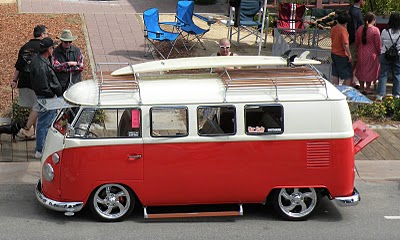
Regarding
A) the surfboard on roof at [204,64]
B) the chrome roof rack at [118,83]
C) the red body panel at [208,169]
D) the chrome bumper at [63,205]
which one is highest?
the surfboard on roof at [204,64]

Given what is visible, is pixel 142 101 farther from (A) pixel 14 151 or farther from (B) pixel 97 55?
(B) pixel 97 55

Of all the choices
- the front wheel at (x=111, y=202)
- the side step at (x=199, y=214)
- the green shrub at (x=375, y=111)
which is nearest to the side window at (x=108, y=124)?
the front wheel at (x=111, y=202)

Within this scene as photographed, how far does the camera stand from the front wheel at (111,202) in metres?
9.07

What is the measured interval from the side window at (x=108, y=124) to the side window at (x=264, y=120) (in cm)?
130

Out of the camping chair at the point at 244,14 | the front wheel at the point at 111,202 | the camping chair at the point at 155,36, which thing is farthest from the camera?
the camping chair at the point at 244,14

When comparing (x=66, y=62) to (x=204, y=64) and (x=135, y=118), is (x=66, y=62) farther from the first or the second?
(x=135, y=118)

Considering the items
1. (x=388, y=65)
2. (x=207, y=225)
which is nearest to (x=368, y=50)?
(x=388, y=65)

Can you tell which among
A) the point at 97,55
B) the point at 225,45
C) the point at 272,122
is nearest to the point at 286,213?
the point at 272,122

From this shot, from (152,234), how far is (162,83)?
71.6 inches

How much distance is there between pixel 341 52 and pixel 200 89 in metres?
5.91

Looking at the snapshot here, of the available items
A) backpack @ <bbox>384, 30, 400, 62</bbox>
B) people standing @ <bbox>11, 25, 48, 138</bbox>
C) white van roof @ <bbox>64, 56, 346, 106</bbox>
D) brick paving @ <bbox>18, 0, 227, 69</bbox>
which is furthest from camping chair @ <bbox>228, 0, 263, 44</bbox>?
white van roof @ <bbox>64, 56, 346, 106</bbox>

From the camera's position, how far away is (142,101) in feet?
29.1

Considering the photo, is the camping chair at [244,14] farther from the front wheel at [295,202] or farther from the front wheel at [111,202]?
the front wheel at [111,202]

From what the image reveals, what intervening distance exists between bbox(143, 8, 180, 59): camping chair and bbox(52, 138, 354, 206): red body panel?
7.62 meters
